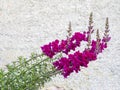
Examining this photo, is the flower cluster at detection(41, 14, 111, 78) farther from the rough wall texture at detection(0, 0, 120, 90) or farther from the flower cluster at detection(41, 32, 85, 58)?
the rough wall texture at detection(0, 0, 120, 90)

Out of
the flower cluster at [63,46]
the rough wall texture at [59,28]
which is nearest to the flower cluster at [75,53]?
the flower cluster at [63,46]

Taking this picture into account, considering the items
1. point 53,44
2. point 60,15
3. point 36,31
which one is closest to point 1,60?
point 36,31

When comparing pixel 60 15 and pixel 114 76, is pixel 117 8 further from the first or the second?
pixel 114 76

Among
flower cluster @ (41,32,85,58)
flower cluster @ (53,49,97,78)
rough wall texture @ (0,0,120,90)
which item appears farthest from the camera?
rough wall texture @ (0,0,120,90)

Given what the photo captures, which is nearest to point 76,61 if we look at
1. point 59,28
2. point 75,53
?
point 75,53

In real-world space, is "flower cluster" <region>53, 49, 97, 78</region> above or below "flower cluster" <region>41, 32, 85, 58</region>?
below

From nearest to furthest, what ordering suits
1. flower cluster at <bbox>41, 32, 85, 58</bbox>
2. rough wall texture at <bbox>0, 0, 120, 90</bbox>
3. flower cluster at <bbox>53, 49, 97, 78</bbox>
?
flower cluster at <bbox>53, 49, 97, 78</bbox>
flower cluster at <bbox>41, 32, 85, 58</bbox>
rough wall texture at <bbox>0, 0, 120, 90</bbox>

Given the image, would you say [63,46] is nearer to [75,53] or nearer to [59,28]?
[75,53]

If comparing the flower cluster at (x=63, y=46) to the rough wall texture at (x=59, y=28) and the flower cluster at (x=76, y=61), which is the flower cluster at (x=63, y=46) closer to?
the flower cluster at (x=76, y=61)

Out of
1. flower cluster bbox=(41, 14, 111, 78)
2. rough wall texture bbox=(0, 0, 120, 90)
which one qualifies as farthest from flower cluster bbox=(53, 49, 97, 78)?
rough wall texture bbox=(0, 0, 120, 90)
